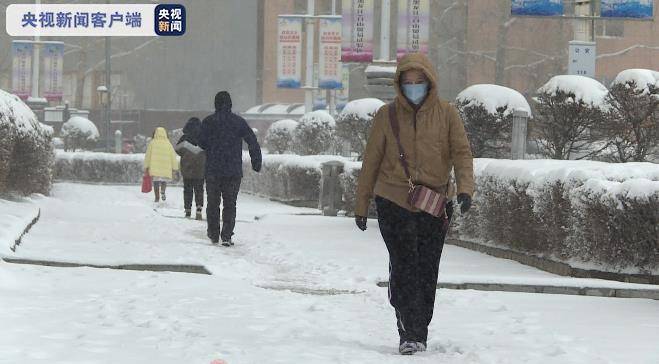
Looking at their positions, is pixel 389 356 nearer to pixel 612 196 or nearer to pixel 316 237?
pixel 612 196

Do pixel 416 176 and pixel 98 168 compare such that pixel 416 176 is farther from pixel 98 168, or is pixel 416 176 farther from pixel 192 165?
pixel 98 168

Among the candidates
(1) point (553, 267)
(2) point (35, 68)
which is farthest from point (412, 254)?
(2) point (35, 68)

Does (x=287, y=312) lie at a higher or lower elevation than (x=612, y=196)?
lower

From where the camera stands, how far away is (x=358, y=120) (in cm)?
2831

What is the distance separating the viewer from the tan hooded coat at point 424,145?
754 centimetres

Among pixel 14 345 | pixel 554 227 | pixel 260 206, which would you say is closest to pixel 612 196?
pixel 554 227

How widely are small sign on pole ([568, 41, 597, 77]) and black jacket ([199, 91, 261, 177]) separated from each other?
10.9m

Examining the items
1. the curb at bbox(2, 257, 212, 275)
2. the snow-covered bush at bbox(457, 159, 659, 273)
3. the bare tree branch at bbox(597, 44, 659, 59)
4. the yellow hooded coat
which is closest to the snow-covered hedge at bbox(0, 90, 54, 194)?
the yellow hooded coat

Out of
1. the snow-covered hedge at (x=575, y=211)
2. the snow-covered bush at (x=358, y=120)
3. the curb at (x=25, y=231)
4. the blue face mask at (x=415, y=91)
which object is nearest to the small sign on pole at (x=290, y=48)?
the snow-covered bush at (x=358, y=120)

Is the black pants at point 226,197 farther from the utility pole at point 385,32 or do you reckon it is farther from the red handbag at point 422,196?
the utility pole at point 385,32

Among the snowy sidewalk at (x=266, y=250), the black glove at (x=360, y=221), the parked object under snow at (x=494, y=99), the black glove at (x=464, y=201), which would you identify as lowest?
the snowy sidewalk at (x=266, y=250)

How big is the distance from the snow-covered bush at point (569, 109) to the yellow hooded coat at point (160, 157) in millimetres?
9589

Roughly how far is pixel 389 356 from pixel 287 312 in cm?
186

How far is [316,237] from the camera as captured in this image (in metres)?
16.2
